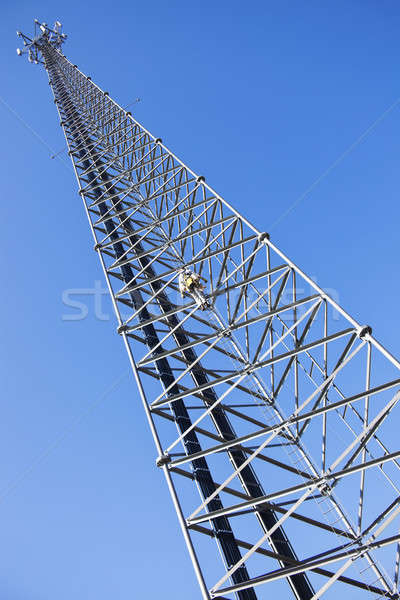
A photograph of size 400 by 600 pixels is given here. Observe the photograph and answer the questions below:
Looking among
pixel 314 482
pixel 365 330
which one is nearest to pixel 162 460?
pixel 314 482

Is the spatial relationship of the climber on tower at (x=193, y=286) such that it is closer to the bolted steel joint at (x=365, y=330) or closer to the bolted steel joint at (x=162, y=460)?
the bolted steel joint at (x=162, y=460)

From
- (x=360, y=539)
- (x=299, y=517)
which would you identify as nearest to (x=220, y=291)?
(x=299, y=517)

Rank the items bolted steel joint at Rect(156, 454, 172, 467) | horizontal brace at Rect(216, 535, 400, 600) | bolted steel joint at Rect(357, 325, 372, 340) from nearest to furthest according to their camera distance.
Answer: horizontal brace at Rect(216, 535, 400, 600)
bolted steel joint at Rect(357, 325, 372, 340)
bolted steel joint at Rect(156, 454, 172, 467)

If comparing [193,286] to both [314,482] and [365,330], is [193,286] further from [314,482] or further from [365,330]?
[314,482]

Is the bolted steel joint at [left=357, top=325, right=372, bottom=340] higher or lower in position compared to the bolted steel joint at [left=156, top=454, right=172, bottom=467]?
higher

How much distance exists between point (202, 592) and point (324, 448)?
3.81 meters

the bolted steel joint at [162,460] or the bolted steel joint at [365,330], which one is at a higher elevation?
the bolted steel joint at [365,330]

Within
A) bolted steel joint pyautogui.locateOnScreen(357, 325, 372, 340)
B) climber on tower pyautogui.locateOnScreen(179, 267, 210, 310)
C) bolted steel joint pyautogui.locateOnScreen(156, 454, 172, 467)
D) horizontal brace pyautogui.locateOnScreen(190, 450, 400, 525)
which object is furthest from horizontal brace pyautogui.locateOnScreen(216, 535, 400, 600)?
climber on tower pyautogui.locateOnScreen(179, 267, 210, 310)

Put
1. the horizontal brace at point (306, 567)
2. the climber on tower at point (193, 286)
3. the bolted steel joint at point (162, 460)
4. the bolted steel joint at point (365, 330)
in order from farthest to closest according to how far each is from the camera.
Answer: the climber on tower at point (193, 286) → the bolted steel joint at point (162, 460) → the bolted steel joint at point (365, 330) → the horizontal brace at point (306, 567)

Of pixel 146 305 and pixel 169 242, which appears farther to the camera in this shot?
pixel 169 242

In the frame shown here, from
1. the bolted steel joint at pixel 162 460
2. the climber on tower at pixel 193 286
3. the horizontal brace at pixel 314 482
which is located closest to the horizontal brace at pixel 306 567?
the horizontal brace at pixel 314 482

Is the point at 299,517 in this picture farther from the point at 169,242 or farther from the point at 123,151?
the point at 123,151

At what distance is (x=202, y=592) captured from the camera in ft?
21.5

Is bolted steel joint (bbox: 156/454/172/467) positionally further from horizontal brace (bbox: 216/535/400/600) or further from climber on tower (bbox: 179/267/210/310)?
climber on tower (bbox: 179/267/210/310)
